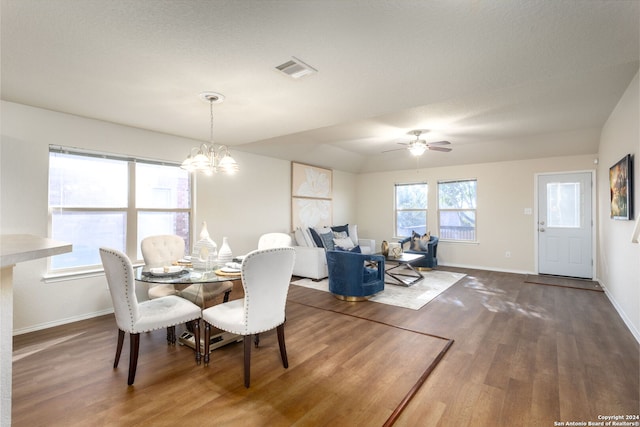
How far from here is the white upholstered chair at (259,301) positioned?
2217 millimetres

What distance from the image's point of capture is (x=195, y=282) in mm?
2420

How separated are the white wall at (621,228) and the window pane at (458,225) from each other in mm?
2134

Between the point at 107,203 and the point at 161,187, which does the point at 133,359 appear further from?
the point at 161,187

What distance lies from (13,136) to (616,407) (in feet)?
18.3

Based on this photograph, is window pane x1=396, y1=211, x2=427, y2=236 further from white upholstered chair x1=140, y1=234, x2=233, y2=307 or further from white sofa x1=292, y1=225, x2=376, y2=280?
white upholstered chair x1=140, y1=234, x2=233, y2=307

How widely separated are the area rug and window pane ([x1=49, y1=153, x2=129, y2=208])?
9.91 feet

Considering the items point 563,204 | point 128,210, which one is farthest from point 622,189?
point 128,210

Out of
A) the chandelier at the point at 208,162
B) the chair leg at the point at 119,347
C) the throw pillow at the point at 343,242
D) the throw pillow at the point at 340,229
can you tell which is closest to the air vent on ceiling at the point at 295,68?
the chandelier at the point at 208,162

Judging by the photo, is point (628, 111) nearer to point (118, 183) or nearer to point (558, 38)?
point (558, 38)

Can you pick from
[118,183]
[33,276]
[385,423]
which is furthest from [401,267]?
[33,276]

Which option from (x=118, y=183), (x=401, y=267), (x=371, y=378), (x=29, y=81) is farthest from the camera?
(x=401, y=267)

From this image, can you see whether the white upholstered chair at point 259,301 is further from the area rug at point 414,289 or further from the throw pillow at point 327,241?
the throw pillow at point 327,241

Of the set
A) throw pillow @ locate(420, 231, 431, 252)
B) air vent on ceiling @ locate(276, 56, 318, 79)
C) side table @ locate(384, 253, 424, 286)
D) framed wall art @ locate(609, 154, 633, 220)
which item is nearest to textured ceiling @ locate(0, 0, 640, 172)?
air vent on ceiling @ locate(276, 56, 318, 79)

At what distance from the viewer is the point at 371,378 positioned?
2342mm
